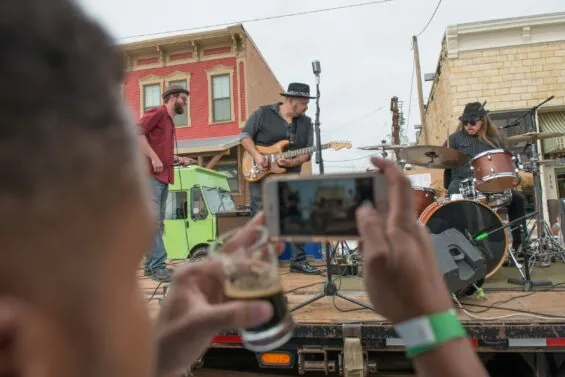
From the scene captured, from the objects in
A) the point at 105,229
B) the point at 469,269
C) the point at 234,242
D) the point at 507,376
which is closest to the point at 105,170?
the point at 105,229

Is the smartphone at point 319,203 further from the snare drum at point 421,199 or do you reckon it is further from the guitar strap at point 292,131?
the guitar strap at point 292,131

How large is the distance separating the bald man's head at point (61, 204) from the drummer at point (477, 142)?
15.3 feet

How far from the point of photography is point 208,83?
1555 cm

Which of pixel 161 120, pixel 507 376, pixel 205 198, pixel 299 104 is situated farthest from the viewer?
pixel 205 198

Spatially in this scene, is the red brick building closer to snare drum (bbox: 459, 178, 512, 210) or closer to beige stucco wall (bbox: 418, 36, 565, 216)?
beige stucco wall (bbox: 418, 36, 565, 216)

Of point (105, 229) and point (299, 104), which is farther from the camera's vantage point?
point (299, 104)

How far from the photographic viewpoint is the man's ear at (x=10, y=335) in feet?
1.20

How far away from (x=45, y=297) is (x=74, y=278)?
28 mm

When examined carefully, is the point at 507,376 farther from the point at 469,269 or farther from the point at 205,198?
the point at 205,198

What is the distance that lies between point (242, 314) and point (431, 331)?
0.39 metres

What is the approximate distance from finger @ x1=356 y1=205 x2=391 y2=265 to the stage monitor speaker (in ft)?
6.95

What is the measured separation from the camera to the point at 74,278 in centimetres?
40

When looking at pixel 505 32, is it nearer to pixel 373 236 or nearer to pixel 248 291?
pixel 373 236

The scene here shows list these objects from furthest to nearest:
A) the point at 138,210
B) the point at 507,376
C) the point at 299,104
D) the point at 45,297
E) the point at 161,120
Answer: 1. the point at 299,104
2. the point at 161,120
3. the point at 507,376
4. the point at 138,210
5. the point at 45,297
